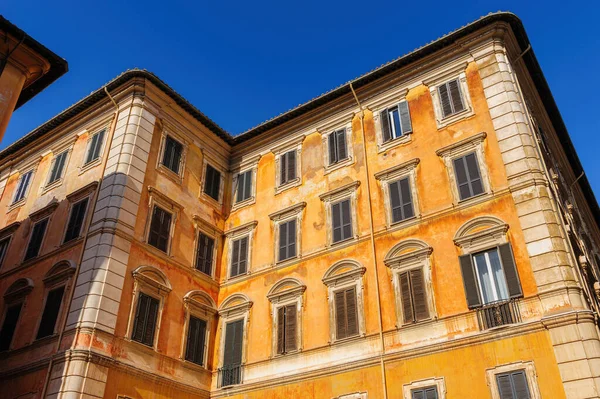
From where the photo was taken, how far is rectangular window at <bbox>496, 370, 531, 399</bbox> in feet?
43.3

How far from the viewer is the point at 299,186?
2136 centimetres

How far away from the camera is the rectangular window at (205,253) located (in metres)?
20.7

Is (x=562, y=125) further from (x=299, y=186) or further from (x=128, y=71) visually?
(x=128, y=71)

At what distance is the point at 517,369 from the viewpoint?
44.4 feet

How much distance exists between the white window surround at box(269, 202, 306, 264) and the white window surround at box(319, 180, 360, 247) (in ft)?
3.44

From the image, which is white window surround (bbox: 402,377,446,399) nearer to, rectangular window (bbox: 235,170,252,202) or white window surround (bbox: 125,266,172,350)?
white window surround (bbox: 125,266,172,350)

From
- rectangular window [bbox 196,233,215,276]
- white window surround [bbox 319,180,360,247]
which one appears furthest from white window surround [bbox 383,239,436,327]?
rectangular window [bbox 196,233,215,276]

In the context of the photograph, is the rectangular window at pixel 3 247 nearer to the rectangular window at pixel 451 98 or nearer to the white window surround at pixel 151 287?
the white window surround at pixel 151 287

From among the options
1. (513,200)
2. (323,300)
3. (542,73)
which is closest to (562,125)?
(542,73)

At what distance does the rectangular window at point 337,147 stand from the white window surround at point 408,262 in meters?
5.05

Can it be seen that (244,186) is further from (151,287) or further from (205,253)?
(151,287)

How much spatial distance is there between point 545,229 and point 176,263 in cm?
1237

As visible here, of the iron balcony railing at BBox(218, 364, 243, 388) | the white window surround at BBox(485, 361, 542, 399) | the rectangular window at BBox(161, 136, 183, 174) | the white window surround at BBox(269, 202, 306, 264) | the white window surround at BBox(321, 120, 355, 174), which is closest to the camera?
the white window surround at BBox(485, 361, 542, 399)

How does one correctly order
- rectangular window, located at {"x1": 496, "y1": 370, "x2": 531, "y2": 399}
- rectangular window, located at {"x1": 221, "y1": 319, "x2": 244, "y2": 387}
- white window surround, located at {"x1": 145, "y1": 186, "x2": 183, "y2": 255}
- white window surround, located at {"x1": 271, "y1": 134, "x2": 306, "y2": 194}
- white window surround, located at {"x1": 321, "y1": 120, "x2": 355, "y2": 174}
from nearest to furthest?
rectangular window, located at {"x1": 496, "y1": 370, "x2": 531, "y2": 399} < rectangular window, located at {"x1": 221, "y1": 319, "x2": 244, "y2": 387} < white window surround, located at {"x1": 145, "y1": 186, "x2": 183, "y2": 255} < white window surround, located at {"x1": 321, "y1": 120, "x2": 355, "y2": 174} < white window surround, located at {"x1": 271, "y1": 134, "x2": 306, "y2": 194}
